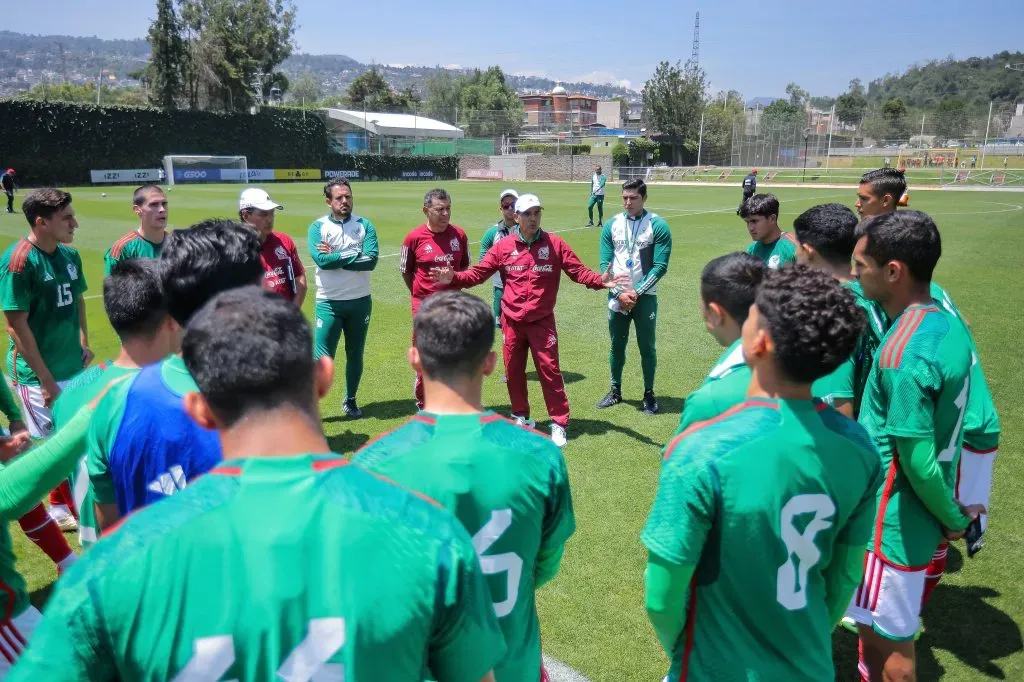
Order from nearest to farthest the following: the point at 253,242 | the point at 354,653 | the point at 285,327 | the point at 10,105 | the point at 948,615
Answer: the point at 354,653 → the point at 285,327 → the point at 253,242 → the point at 948,615 → the point at 10,105

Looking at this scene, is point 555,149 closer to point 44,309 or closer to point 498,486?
point 44,309

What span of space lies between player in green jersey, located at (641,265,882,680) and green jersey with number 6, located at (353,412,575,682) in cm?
40

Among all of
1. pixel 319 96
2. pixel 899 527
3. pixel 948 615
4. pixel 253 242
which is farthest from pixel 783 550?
pixel 319 96

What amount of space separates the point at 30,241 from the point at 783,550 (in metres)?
5.85

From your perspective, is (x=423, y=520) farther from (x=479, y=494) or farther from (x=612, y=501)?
(x=612, y=501)

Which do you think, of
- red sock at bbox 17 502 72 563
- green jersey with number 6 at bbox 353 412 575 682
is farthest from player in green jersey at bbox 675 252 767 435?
red sock at bbox 17 502 72 563

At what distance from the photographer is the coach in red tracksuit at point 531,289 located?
6.52m

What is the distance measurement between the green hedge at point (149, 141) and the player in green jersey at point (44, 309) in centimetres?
4250

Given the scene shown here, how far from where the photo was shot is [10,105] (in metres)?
38.8

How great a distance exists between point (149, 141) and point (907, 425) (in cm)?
5262

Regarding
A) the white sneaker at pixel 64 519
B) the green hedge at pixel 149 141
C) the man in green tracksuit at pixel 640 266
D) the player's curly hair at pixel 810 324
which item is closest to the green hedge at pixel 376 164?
the green hedge at pixel 149 141

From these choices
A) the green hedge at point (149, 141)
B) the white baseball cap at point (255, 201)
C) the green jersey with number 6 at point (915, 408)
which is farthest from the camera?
the green hedge at point (149, 141)

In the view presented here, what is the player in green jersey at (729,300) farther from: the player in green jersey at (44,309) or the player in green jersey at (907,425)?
the player in green jersey at (44,309)

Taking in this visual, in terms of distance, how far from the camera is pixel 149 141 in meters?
46.1
